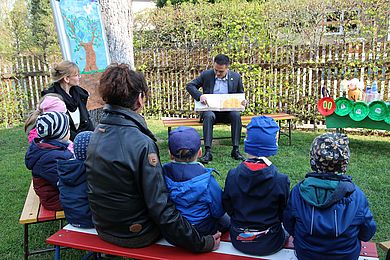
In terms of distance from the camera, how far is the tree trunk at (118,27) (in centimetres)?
546

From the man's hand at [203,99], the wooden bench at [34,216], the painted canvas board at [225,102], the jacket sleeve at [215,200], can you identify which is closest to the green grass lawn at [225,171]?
the wooden bench at [34,216]

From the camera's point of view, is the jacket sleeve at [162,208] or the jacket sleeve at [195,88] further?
the jacket sleeve at [195,88]

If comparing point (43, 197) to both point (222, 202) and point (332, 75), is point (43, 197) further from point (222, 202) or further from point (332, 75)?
point (332, 75)

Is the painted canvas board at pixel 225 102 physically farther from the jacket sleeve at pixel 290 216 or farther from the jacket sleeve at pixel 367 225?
the jacket sleeve at pixel 367 225

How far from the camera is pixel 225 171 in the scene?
4.90 metres

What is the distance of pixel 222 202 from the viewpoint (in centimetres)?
224

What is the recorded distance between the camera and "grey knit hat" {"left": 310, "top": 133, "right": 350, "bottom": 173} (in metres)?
1.90

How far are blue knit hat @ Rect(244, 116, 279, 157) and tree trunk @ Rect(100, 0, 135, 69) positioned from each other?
399cm

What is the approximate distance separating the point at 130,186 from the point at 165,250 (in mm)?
474

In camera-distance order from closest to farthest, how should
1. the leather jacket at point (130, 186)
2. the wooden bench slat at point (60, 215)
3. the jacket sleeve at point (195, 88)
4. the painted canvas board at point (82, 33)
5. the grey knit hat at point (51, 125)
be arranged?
the leather jacket at point (130, 186), the grey knit hat at point (51, 125), the wooden bench slat at point (60, 215), the painted canvas board at point (82, 33), the jacket sleeve at point (195, 88)

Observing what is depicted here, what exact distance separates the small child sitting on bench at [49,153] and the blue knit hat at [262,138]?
4.57 feet

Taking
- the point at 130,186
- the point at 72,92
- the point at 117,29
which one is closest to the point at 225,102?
the point at 117,29

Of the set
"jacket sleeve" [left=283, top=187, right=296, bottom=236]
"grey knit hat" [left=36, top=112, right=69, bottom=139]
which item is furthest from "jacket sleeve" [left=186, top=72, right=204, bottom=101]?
"jacket sleeve" [left=283, top=187, right=296, bottom=236]

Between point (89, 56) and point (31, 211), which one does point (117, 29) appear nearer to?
point (89, 56)
